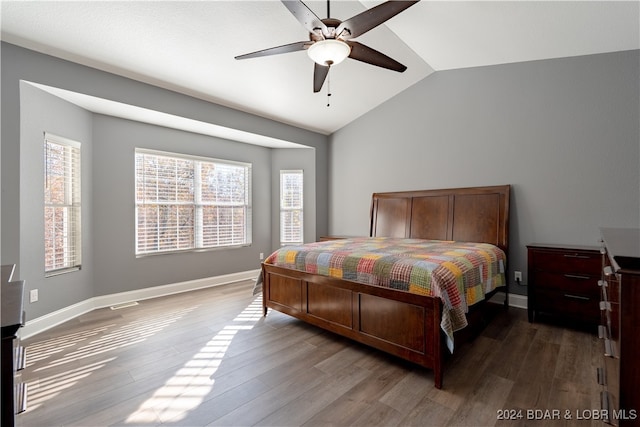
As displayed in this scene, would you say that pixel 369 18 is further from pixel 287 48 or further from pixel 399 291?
pixel 399 291

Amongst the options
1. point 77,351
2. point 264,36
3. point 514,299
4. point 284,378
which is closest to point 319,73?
point 264,36

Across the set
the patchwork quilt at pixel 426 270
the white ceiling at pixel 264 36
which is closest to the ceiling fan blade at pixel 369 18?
the white ceiling at pixel 264 36

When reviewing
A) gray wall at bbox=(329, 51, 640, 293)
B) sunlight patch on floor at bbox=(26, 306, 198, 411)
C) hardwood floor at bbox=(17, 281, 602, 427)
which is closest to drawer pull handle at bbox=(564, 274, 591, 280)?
hardwood floor at bbox=(17, 281, 602, 427)

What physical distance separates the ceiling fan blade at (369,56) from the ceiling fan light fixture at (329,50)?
0.12 metres

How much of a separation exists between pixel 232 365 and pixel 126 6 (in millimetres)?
3026

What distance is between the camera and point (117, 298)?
386 cm

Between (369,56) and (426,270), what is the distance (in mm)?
1776

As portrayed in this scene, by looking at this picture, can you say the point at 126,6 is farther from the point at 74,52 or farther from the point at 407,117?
the point at 407,117

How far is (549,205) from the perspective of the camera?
342cm

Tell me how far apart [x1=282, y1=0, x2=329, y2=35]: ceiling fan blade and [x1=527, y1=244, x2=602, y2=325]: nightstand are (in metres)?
2.99

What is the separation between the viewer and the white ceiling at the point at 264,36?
2488 mm

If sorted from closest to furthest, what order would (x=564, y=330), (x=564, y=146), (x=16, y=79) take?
1. (x=16, y=79)
2. (x=564, y=330)
3. (x=564, y=146)

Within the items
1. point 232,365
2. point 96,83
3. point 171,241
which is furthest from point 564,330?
point 96,83

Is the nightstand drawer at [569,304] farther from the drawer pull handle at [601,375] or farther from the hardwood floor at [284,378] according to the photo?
the drawer pull handle at [601,375]
